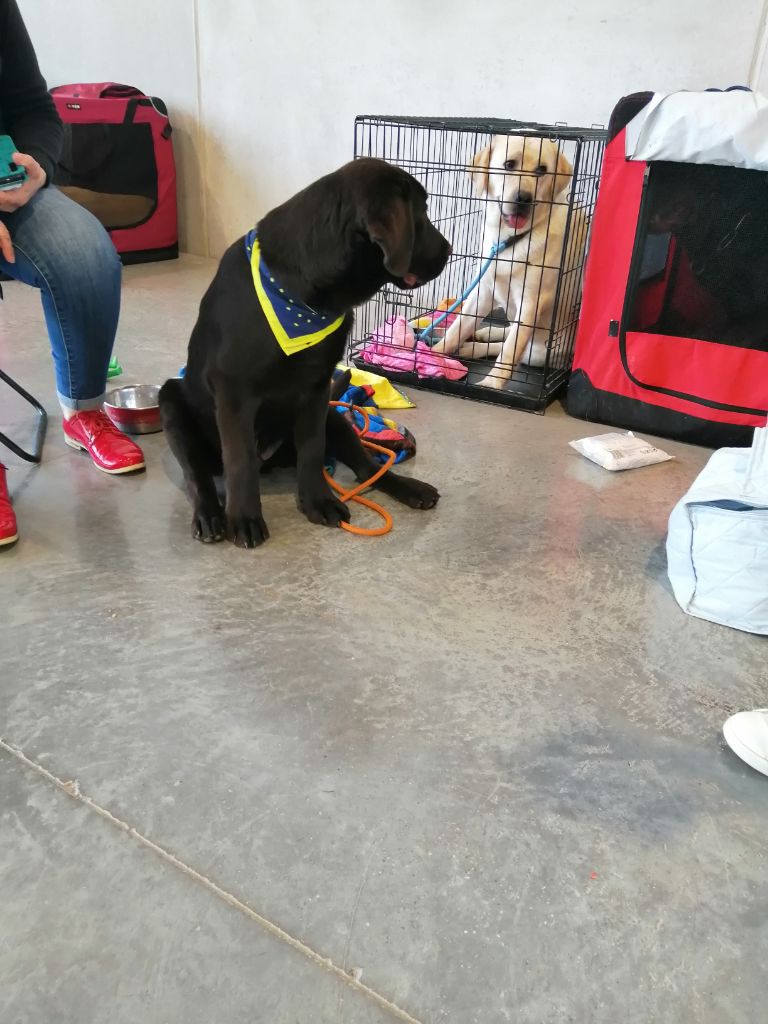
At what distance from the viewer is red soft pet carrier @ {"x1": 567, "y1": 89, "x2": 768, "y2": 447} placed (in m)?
2.01

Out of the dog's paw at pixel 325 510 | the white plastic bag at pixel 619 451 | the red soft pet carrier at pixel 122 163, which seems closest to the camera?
the dog's paw at pixel 325 510

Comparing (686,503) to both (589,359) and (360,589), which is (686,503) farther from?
(589,359)

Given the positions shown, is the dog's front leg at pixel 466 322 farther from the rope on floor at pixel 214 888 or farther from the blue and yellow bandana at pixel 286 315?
the rope on floor at pixel 214 888

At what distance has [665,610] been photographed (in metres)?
1.52

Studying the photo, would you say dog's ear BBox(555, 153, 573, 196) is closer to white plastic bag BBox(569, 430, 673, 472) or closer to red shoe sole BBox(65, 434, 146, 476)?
white plastic bag BBox(569, 430, 673, 472)

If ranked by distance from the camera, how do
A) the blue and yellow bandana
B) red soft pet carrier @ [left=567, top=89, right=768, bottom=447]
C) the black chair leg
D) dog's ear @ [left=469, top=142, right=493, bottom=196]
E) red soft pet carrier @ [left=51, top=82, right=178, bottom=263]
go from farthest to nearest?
red soft pet carrier @ [left=51, top=82, right=178, bottom=263] < dog's ear @ [left=469, top=142, right=493, bottom=196] < red soft pet carrier @ [left=567, top=89, right=768, bottom=447] < the black chair leg < the blue and yellow bandana

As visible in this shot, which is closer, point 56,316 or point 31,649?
point 31,649

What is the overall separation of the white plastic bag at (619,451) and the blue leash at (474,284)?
79 cm

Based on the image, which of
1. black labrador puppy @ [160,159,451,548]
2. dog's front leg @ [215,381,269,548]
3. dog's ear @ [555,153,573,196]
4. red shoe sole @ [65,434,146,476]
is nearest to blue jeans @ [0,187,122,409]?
red shoe sole @ [65,434,146,476]

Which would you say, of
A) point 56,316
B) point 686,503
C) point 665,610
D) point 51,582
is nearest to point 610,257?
point 686,503

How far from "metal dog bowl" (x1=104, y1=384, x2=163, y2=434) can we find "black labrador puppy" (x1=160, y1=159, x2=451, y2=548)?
1.33ft

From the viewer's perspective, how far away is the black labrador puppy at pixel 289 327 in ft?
4.91

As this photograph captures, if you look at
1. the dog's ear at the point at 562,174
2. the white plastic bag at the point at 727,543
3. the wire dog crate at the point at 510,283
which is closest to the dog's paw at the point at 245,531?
the white plastic bag at the point at 727,543

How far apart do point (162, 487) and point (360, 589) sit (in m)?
0.67
